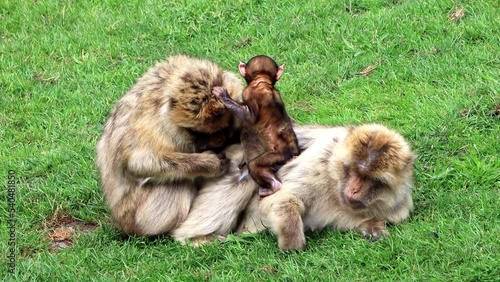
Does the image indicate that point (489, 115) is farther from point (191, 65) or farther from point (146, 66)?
point (146, 66)

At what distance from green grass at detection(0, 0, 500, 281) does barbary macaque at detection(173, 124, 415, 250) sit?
0.13 meters

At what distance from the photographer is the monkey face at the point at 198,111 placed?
578 centimetres

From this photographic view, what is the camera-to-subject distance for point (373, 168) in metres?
5.45

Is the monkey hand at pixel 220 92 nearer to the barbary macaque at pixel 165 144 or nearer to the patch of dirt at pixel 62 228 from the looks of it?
the barbary macaque at pixel 165 144

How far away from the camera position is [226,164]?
6.03m

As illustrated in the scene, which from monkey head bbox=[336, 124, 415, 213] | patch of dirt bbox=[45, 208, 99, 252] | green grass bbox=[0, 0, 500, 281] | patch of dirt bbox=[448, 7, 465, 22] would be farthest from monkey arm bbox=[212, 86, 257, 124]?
patch of dirt bbox=[448, 7, 465, 22]

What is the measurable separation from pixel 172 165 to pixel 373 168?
1.31m

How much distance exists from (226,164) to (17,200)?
1.81 meters

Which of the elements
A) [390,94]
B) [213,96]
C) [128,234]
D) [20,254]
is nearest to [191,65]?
[213,96]

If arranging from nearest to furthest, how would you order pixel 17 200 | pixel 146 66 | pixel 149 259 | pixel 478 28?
pixel 149 259 → pixel 17 200 → pixel 478 28 → pixel 146 66

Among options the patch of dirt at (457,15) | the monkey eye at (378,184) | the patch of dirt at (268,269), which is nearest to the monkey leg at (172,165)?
the patch of dirt at (268,269)

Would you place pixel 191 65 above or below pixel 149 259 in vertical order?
above

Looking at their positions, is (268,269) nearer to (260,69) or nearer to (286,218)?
(286,218)

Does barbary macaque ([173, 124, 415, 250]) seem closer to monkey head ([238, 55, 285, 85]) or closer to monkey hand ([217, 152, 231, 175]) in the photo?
monkey hand ([217, 152, 231, 175])
